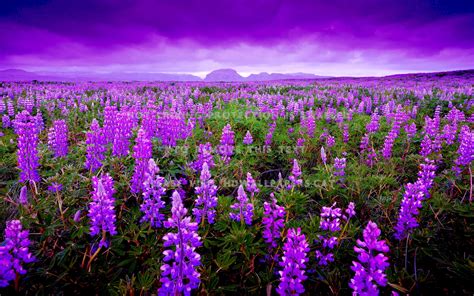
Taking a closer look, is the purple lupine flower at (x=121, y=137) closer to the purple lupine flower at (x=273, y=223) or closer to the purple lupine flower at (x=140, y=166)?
the purple lupine flower at (x=140, y=166)

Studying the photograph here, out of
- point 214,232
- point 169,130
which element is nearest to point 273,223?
point 214,232

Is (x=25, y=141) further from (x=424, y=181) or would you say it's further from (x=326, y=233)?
(x=424, y=181)

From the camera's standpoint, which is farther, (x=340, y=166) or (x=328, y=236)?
(x=340, y=166)

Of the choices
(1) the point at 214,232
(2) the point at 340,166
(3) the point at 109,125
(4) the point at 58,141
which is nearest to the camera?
(1) the point at 214,232

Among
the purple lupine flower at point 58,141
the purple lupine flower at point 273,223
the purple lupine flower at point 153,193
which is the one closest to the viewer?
Result: the purple lupine flower at point 273,223

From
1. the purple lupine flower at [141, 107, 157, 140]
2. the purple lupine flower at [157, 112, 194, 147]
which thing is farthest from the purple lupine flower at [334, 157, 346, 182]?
the purple lupine flower at [141, 107, 157, 140]

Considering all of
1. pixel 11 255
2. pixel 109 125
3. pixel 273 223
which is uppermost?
pixel 109 125

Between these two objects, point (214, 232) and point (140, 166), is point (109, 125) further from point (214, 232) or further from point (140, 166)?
point (214, 232)

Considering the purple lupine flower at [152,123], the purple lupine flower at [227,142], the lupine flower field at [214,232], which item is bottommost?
the lupine flower field at [214,232]

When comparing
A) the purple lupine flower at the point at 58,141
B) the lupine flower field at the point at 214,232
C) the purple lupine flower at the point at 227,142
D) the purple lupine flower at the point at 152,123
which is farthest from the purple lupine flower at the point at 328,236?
the purple lupine flower at the point at 58,141

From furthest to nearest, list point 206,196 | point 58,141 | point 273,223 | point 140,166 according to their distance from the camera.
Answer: point 58,141 → point 140,166 → point 206,196 → point 273,223

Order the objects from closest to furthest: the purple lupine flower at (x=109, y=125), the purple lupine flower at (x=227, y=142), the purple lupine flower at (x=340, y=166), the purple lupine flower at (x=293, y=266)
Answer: the purple lupine flower at (x=293, y=266)
the purple lupine flower at (x=340, y=166)
the purple lupine flower at (x=109, y=125)
the purple lupine flower at (x=227, y=142)

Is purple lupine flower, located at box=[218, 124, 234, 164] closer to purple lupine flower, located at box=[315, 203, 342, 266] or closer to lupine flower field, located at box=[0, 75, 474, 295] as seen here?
lupine flower field, located at box=[0, 75, 474, 295]

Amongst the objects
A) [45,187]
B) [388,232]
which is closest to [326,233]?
[388,232]
